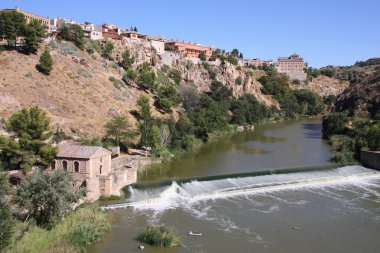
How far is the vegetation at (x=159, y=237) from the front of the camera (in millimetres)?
20312

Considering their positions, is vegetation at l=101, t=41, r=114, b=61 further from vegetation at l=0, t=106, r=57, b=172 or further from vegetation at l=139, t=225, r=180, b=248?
vegetation at l=139, t=225, r=180, b=248

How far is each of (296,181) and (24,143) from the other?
66.2ft

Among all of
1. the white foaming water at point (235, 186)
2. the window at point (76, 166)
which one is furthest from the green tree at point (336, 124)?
the window at point (76, 166)

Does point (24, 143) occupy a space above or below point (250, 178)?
above

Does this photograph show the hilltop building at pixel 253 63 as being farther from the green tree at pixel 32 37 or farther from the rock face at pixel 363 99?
the green tree at pixel 32 37

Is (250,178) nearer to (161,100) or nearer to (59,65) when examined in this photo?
(161,100)

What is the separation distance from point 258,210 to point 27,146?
15.5 metres


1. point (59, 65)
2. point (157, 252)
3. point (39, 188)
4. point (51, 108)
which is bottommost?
point (157, 252)

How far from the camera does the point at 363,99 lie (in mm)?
66812

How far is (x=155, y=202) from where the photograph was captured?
27.0m

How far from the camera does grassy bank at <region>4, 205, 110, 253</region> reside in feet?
62.0

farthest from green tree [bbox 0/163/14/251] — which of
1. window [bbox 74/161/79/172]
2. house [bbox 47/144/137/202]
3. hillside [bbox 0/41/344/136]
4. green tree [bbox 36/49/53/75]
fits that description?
green tree [bbox 36/49/53/75]

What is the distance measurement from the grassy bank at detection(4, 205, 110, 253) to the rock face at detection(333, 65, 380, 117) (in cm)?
5117

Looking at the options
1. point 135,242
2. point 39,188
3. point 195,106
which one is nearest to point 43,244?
point 39,188
